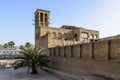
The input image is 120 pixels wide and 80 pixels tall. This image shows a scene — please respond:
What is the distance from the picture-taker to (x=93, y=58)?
424 inches

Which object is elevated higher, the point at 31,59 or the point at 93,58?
the point at 93,58

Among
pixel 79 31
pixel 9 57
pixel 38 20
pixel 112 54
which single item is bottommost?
pixel 9 57

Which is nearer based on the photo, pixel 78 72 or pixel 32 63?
pixel 78 72

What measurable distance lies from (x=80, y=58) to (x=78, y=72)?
130 centimetres

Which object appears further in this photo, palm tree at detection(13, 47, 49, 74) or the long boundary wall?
palm tree at detection(13, 47, 49, 74)

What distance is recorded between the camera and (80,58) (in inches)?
488

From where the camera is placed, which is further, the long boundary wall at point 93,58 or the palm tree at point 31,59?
the palm tree at point 31,59

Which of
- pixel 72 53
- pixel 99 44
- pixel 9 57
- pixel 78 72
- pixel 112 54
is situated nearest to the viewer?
pixel 112 54

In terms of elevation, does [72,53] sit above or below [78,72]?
above

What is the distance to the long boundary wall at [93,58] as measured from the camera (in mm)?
8773

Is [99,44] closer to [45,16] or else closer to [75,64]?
[75,64]

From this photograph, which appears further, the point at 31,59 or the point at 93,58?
the point at 31,59

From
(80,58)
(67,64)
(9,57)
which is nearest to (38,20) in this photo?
(9,57)

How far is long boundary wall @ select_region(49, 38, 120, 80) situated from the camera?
8773 millimetres
